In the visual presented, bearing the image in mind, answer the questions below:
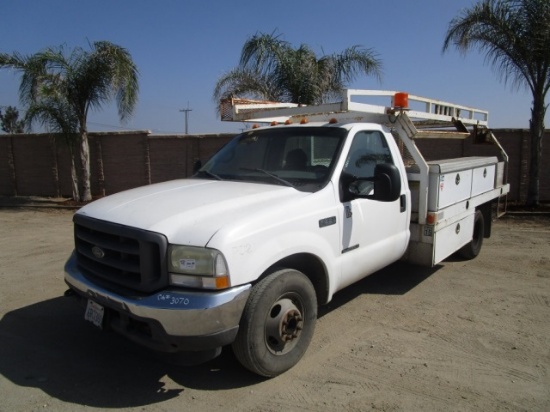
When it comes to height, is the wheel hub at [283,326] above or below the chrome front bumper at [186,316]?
below

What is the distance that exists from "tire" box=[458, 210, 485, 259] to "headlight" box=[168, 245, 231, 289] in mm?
4900

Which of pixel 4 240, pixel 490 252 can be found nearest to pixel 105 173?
pixel 4 240

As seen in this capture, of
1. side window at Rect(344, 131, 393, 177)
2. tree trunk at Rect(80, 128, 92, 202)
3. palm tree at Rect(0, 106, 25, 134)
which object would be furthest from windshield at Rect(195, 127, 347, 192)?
palm tree at Rect(0, 106, 25, 134)

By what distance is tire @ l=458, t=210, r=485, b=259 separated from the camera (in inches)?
264

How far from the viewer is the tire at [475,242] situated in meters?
6.71

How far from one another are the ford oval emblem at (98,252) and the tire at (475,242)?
17.3ft

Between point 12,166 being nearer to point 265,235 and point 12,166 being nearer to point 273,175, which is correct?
point 273,175

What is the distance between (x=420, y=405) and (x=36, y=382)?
9.29 feet

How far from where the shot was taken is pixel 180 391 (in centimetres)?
332

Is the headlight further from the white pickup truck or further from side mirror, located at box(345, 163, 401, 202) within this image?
side mirror, located at box(345, 163, 401, 202)

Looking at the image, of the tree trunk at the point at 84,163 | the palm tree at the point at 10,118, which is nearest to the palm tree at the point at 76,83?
the tree trunk at the point at 84,163

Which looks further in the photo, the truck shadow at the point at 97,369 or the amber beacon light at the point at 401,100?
the amber beacon light at the point at 401,100

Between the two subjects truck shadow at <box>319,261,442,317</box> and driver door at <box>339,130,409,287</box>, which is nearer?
driver door at <box>339,130,409,287</box>

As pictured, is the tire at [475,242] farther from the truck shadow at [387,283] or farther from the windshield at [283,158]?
the windshield at [283,158]
